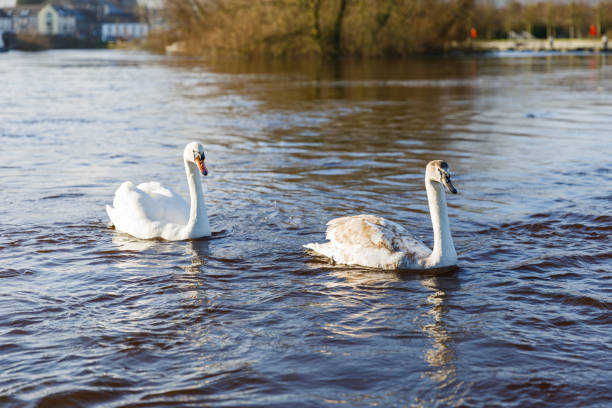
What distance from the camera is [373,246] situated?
7.85 meters

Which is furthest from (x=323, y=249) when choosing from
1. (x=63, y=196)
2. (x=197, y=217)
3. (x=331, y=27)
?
(x=331, y=27)

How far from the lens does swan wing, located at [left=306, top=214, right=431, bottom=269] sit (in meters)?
7.73

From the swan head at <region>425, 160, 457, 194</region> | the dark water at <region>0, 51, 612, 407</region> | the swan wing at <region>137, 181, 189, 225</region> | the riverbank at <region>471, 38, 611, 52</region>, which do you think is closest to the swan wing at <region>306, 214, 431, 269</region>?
the dark water at <region>0, 51, 612, 407</region>

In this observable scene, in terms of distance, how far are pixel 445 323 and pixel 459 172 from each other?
706cm

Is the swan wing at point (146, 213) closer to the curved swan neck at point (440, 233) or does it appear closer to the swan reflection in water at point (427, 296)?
the swan reflection in water at point (427, 296)

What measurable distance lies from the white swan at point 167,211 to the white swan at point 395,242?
165 cm

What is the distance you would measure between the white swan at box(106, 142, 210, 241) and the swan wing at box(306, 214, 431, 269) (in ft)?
5.45

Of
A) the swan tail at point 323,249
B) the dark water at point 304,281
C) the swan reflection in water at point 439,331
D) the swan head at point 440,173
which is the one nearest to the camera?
the dark water at point 304,281

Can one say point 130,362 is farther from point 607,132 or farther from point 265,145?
point 607,132

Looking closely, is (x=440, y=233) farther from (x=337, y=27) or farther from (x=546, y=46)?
(x=546, y=46)

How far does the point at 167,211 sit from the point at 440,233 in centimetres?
347

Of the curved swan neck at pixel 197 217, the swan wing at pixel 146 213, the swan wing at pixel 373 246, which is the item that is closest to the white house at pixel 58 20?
the swan wing at pixel 146 213

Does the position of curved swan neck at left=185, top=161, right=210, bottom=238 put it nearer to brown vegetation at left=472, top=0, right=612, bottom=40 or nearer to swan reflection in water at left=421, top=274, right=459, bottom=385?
swan reflection in water at left=421, top=274, right=459, bottom=385

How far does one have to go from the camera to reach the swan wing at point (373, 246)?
7.73 meters
